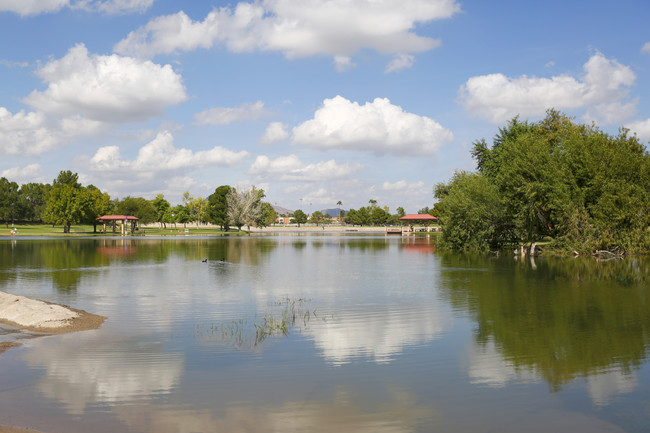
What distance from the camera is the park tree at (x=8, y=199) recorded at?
446 ft

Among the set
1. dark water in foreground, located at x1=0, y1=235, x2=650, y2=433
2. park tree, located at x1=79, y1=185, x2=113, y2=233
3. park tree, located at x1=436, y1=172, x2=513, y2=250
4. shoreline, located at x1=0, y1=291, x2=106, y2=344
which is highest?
park tree, located at x1=79, y1=185, x2=113, y2=233

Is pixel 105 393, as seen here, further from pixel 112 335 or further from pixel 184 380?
pixel 112 335

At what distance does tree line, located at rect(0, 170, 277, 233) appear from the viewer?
338 ft

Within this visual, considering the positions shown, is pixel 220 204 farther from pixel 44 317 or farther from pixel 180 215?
pixel 44 317

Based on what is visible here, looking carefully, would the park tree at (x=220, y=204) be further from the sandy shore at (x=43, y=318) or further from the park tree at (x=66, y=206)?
the sandy shore at (x=43, y=318)

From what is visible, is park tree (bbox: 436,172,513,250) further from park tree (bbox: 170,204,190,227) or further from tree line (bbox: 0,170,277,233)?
park tree (bbox: 170,204,190,227)

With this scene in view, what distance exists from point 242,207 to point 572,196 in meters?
89.9

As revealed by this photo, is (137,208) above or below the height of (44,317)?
above

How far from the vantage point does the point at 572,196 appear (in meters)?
43.7

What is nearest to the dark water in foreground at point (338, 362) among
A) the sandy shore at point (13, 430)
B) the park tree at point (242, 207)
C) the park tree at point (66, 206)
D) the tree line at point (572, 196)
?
the sandy shore at point (13, 430)

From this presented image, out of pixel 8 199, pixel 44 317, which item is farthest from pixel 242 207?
pixel 44 317

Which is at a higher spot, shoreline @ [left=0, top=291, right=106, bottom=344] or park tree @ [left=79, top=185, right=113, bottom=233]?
park tree @ [left=79, top=185, right=113, bottom=233]

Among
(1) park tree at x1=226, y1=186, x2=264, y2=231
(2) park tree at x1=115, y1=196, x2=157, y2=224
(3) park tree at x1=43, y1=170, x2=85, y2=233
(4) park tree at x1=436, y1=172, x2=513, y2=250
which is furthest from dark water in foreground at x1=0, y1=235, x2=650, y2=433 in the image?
(2) park tree at x1=115, y1=196, x2=157, y2=224

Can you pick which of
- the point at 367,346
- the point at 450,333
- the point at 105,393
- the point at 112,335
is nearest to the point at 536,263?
the point at 450,333
